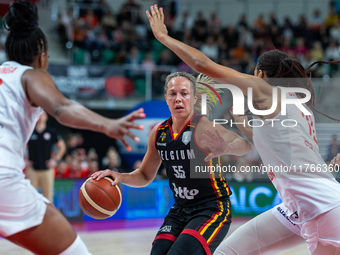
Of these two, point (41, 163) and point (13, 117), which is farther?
point (41, 163)

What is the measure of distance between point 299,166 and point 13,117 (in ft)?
6.13

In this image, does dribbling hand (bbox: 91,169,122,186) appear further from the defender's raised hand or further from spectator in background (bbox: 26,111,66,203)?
spectator in background (bbox: 26,111,66,203)

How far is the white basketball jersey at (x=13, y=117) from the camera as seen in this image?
7.70ft

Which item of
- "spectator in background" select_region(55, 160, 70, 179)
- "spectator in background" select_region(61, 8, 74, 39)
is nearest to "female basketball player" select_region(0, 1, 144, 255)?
"spectator in background" select_region(55, 160, 70, 179)

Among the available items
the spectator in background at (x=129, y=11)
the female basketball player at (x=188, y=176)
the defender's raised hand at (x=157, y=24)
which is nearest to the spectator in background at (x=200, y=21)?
the spectator in background at (x=129, y=11)

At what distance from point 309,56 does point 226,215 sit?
11072mm

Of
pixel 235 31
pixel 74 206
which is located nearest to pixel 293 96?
pixel 74 206

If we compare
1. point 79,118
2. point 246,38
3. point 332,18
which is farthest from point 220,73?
point 332,18

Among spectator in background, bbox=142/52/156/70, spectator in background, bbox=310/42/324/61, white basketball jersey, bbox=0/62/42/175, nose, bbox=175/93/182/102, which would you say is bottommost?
spectator in background, bbox=142/52/156/70

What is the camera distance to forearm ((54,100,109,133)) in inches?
82.7

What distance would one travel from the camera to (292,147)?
2.61 m

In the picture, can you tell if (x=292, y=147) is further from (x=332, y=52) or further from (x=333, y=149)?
(x=332, y=52)

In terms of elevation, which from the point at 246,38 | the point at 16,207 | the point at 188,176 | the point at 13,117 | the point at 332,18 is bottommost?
the point at 246,38

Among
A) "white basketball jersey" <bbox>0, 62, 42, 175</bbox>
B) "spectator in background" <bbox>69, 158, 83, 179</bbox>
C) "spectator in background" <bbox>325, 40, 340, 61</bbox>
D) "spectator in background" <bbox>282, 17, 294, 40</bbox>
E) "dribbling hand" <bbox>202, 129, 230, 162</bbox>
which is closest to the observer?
"white basketball jersey" <bbox>0, 62, 42, 175</bbox>
